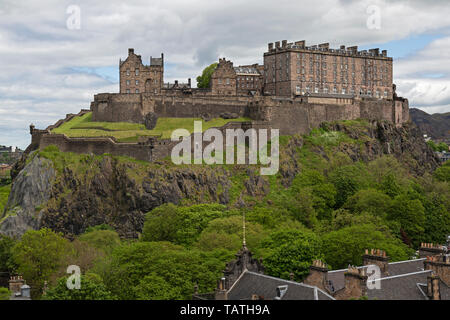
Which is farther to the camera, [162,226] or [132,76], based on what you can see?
[132,76]

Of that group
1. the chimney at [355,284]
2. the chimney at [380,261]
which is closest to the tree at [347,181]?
the chimney at [380,261]

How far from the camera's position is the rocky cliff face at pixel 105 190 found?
61031 millimetres

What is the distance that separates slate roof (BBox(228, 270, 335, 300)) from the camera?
25178 mm

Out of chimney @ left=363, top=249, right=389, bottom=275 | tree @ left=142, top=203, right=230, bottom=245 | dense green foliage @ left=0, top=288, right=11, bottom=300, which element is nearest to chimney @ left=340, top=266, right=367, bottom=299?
chimney @ left=363, top=249, right=389, bottom=275

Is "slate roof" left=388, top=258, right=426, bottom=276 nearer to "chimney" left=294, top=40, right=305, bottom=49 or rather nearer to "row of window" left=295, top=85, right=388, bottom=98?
"row of window" left=295, top=85, right=388, bottom=98

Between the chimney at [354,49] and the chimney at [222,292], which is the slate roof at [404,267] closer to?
the chimney at [222,292]

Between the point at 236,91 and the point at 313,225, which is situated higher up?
the point at 236,91

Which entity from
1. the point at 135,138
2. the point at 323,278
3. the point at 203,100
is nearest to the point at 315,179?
the point at 203,100

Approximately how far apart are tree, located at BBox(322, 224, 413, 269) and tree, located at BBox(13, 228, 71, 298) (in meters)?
18.8

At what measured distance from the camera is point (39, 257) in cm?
4544

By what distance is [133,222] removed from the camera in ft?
201

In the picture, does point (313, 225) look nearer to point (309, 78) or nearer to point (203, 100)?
point (203, 100)

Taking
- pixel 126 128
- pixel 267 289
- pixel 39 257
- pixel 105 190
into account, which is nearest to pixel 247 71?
pixel 126 128
